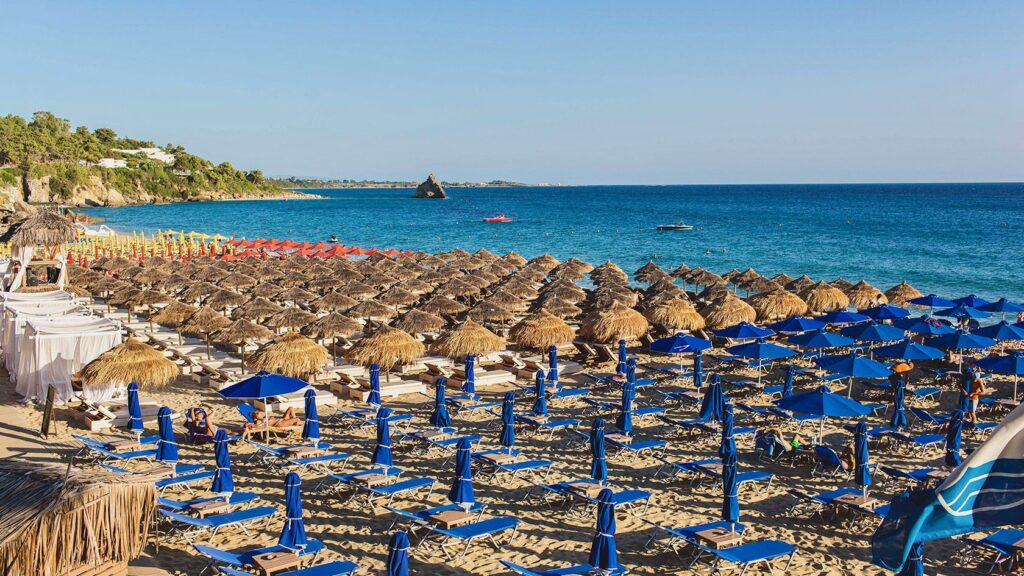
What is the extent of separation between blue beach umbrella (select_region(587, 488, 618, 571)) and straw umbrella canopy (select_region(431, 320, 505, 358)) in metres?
8.52

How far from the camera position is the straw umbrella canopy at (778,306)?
2131 cm

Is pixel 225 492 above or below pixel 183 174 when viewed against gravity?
below

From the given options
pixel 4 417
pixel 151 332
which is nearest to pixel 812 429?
pixel 4 417

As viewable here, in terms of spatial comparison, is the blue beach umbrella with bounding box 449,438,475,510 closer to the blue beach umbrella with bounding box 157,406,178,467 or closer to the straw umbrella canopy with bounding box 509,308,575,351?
the blue beach umbrella with bounding box 157,406,178,467

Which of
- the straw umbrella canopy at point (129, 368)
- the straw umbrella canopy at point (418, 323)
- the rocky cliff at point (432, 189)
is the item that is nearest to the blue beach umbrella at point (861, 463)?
the straw umbrella canopy at point (418, 323)

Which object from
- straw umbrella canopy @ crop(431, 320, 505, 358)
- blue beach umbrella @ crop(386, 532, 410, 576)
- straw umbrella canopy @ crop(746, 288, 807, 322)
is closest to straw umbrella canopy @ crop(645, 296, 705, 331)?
straw umbrella canopy @ crop(746, 288, 807, 322)

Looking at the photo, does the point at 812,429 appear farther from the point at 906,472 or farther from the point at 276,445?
the point at 276,445

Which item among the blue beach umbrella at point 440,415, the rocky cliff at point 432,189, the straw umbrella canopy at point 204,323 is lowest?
the blue beach umbrella at point 440,415

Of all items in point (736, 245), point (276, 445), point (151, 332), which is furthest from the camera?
point (736, 245)

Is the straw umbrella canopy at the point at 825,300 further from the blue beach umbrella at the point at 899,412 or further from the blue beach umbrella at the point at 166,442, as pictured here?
the blue beach umbrella at the point at 166,442

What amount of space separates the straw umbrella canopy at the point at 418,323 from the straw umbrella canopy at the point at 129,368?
5533 millimetres

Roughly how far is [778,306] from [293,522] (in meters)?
16.4

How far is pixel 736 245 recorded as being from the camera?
63812 millimetres

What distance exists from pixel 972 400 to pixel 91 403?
15.5 metres
